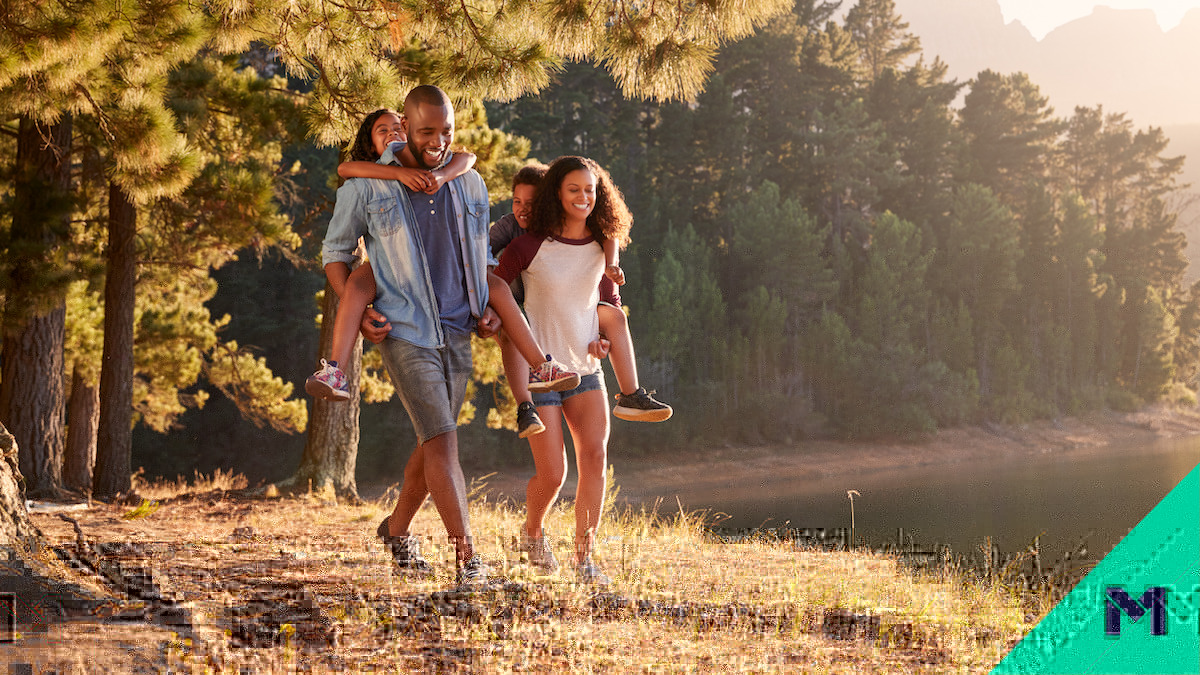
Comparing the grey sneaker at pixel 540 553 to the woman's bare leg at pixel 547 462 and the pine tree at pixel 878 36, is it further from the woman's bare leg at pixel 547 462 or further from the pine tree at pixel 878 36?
the pine tree at pixel 878 36

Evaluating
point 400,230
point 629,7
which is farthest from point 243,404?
point 400,230

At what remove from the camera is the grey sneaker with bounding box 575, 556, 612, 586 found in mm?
3500

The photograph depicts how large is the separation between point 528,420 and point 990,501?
56.9 ft

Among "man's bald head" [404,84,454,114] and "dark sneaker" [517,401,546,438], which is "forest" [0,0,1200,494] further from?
"dark sneaker" [517,401,546,438]

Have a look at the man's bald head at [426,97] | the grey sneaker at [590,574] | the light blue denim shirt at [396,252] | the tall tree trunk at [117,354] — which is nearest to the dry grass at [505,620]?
the grey sneaker at [590,574]

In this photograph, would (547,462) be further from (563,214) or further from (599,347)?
(563,214)

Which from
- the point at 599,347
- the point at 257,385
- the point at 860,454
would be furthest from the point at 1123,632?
the point at 860,454

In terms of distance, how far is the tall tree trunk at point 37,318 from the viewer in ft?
26.7

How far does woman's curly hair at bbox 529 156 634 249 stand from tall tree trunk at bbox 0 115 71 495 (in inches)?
233

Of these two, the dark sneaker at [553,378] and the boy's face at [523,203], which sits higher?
the boy's face at [523,203]

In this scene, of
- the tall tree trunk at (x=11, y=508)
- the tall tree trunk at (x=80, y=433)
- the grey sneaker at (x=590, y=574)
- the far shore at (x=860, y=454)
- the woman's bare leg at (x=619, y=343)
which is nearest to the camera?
the tall tree trunk at (x=11, y=508)

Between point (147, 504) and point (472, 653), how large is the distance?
406 cm

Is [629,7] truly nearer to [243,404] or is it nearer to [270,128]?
[270,128]

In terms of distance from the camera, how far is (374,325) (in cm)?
328
